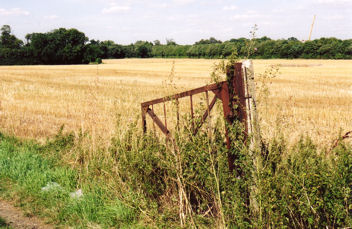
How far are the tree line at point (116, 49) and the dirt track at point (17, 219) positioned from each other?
46.9 metres

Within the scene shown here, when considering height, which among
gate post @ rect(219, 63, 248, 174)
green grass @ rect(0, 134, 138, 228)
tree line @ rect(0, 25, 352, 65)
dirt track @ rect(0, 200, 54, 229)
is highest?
tree line @ rect(0, 25, 352, 65)

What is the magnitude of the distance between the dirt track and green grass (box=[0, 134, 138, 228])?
11cm

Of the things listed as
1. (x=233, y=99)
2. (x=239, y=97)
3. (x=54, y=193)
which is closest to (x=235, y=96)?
(x=239, y=97)

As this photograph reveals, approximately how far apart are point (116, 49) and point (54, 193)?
318ft

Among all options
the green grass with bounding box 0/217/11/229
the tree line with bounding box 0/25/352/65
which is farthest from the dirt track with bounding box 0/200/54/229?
the tree line with bounding box 0/25/352/65

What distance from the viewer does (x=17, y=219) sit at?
492 centimetres

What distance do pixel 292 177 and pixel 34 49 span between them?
8281 cm

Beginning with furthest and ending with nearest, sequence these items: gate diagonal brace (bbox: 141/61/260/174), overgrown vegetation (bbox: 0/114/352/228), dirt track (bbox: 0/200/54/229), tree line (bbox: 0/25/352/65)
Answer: tree line (bbox: 0/25/352/65), dirt track (bbox: 0/200/54/229), gate diagonal brace (bbox: 141/61/260/174), overgrown vegetation (bbox: 0/114/352/228)

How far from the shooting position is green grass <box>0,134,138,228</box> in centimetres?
466

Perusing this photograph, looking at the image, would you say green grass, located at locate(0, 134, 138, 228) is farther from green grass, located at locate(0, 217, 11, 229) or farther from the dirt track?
green grass, located at locate(0, 217, 11, 229)

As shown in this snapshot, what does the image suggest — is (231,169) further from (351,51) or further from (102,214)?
(351,51)

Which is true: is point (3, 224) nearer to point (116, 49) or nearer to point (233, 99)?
point (233, 99)

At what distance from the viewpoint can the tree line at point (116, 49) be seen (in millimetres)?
61478

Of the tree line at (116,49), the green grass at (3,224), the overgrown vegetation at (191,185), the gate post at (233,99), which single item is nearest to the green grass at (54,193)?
the overgrown vegetation at (191,185)
